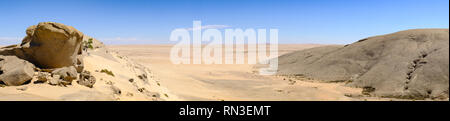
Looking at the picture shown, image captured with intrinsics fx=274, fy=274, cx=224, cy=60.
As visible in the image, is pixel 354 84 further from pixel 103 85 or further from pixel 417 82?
pixel 103 85

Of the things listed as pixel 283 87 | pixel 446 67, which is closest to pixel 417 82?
pixel 446 67

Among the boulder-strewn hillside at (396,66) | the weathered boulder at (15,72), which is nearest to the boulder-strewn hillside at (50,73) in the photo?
the weathered boulder at (15,72)

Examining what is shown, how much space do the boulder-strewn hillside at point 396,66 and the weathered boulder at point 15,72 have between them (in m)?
12.6

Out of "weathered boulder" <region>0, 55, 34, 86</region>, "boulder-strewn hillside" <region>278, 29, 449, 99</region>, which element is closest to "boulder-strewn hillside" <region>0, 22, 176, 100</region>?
"weathered boulder" <region>0, 55, 34, 86</region>

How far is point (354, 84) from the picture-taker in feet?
46.7

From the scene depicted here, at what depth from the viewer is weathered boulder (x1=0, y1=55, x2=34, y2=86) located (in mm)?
6591

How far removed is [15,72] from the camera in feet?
22.0

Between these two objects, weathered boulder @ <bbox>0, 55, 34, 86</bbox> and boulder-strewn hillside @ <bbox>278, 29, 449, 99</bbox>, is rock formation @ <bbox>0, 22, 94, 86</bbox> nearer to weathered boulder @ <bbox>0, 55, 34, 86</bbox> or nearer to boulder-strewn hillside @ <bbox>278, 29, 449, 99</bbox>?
weathered boulder @ <bbox>0, 55, 34, 86</bbox>

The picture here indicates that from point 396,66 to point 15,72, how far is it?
1559 centimetres

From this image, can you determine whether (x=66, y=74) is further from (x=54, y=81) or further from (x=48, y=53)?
(x=48, y=53)

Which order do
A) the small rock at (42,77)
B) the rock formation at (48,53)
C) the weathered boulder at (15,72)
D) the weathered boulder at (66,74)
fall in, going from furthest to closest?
the rock formation at (48,53)
the weathered boulder at (66,74)
the small rock at (42,77)
the weathered boulder at (15,72)

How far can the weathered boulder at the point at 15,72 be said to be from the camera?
21.6 feet

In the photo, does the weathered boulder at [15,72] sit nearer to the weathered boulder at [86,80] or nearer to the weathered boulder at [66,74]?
the weathered boulder at [66,74]

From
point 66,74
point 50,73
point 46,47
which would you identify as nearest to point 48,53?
point 46,47
